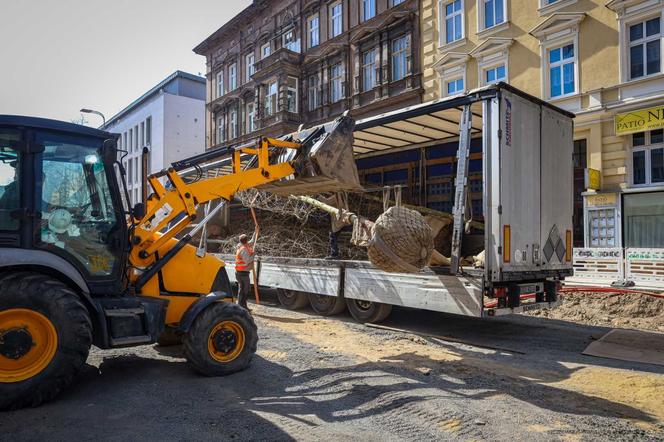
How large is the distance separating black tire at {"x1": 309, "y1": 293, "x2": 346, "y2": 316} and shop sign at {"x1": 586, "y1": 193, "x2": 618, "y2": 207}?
9.94 m

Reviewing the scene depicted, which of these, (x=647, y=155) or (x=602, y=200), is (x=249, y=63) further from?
(x=647, y=155)

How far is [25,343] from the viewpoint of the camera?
4250mm

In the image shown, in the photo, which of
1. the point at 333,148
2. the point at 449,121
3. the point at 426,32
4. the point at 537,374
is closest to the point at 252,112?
the point at 426,32

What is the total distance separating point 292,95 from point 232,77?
8.39m

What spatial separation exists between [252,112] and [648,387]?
27091 millimetres

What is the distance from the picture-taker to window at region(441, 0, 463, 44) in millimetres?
18547

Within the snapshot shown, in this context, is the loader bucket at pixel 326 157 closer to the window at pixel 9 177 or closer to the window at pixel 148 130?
the window at pixel 9 177

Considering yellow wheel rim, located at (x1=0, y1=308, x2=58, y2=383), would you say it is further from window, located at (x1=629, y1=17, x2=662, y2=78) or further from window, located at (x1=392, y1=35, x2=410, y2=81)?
window, located at (x1=392, y1=35, x2=410, y2=81)

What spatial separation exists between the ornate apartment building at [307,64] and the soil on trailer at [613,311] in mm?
11499

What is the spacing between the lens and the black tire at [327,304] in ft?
30.9

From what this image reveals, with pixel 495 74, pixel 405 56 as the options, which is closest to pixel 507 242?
pixel 495 74

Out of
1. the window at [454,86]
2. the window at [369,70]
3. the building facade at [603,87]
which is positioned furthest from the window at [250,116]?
the building facade at [603,87]

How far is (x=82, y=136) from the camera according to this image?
4.87m

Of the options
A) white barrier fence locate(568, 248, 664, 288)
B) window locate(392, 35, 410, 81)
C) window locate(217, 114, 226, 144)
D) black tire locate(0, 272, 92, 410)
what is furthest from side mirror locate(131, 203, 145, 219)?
window locate(217, 114, 226, 144)
